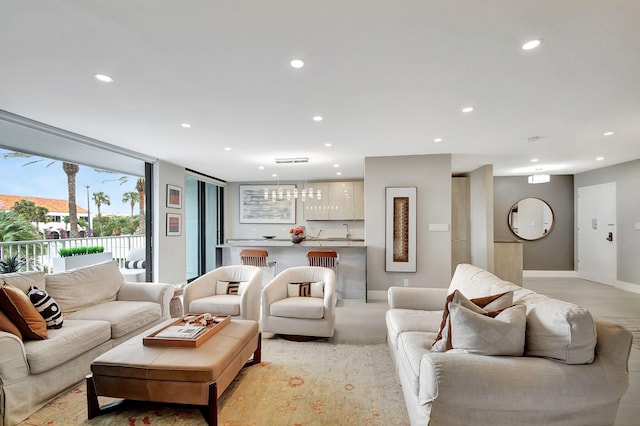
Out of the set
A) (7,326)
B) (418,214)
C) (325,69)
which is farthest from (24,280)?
(418,214)

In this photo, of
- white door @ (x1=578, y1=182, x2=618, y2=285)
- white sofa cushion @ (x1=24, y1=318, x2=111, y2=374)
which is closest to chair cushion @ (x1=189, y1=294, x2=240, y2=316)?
white sofa cushion @ (x1=24, y1=318, x2=111, y2=374)

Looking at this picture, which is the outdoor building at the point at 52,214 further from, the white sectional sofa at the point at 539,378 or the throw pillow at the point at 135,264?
the white sectional sofa at the point at 539,378

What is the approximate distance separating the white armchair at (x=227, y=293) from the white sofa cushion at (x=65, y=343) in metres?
0.91

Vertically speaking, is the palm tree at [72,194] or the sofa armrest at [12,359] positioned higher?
the palm tree at [72,194]

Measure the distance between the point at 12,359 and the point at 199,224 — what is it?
5438 mm

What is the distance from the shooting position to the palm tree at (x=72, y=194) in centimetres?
569

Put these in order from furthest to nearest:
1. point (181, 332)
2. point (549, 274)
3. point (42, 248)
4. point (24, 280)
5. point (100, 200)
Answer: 1. point (549, 274)
2. point (100, 200)
3. point (42, 248)
4. point (24, 280)
5. point (181, 332)

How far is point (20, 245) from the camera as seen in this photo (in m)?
4.66

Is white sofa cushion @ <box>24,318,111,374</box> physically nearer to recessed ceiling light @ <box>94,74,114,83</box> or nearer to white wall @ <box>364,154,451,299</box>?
recessed ceiling light @ <box>94,74,114,83</box>

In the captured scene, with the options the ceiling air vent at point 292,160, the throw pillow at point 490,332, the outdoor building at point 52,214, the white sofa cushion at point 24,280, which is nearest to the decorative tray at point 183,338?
the white sofa cushion at point 24,280

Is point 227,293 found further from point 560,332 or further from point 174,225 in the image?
point 560,332

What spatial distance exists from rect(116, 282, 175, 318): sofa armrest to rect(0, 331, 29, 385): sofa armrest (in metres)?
1.39

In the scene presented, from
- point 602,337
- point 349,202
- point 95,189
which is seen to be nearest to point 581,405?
point 602,337

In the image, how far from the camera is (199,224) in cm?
735
